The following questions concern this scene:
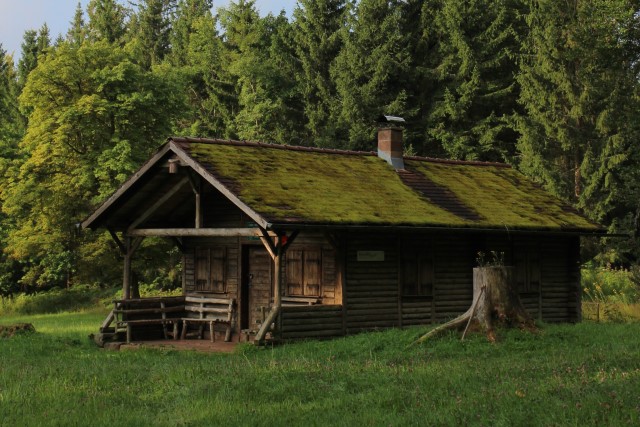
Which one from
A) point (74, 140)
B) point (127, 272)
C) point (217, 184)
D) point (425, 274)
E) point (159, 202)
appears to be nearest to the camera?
point (217, 184)

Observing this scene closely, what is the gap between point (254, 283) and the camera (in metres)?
23.0

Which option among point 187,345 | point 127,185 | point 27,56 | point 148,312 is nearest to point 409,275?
point 187,345

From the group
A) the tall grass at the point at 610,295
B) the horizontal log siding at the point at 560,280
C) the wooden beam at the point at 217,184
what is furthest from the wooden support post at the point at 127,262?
the tall grass at the point at 610,295

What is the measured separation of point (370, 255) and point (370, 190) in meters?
2.14

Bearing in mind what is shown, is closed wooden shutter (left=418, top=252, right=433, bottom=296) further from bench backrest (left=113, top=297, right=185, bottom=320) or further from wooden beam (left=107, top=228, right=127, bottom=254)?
wooden beam (left=107, top=228, right=127, bottom=254)

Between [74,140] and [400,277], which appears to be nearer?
[400,277]

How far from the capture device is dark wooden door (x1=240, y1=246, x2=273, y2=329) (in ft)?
74.3

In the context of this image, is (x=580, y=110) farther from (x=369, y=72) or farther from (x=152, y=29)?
(x=152, y=29)

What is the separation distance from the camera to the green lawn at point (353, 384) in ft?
34.2

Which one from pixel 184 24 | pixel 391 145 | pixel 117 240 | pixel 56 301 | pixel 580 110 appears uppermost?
pixel 184 24

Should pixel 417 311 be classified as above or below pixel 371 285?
below

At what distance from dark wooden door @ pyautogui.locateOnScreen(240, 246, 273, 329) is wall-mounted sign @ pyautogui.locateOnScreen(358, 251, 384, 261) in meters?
2.49

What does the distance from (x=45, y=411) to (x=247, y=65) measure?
140ft

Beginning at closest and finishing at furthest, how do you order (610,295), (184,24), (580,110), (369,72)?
(610,295), (580,110), (369,72), (184,24)
